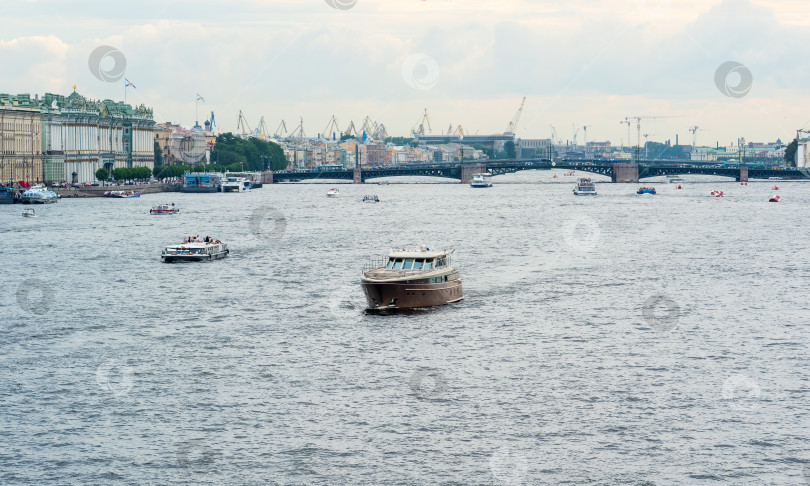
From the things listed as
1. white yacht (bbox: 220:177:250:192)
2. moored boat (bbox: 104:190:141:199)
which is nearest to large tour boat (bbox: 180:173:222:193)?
white yacht (bbox: 220:177:250:192)

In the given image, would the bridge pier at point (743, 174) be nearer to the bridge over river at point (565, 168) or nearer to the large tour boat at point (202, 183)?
the bridge over river at point (565, 168)

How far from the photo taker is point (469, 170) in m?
151

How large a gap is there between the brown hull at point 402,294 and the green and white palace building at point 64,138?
3152 inches

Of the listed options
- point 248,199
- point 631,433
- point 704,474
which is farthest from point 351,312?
point 248,199

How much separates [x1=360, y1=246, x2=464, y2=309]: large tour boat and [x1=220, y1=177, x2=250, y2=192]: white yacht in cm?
9157

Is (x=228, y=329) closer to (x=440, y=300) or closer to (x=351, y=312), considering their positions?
(x=351, y=312)

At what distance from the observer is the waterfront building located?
108188mm

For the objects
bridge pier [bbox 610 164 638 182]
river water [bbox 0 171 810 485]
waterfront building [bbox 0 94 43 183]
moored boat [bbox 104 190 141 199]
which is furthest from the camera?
bridge pier [bbox 610 164 638 182]

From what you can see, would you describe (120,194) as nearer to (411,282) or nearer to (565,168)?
(565,168)

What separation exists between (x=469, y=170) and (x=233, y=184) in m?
35.2

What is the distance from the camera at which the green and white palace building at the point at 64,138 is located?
361 ft

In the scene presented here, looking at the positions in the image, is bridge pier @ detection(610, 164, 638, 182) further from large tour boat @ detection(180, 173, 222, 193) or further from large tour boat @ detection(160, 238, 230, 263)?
large tour boat @ detection(160, 238, 230, 263)

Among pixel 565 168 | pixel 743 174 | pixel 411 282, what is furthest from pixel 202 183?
pixel 411 282

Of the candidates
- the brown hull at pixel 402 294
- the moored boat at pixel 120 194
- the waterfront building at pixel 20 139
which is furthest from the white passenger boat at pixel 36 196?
the brown hull at pixel 402 294
